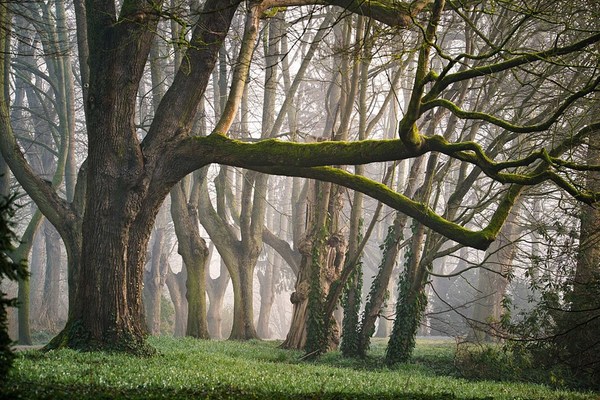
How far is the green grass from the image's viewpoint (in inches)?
290

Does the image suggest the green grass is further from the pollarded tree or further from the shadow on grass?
the pollarded tree

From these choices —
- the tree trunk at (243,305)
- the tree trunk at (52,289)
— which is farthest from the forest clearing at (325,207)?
the tree trunk at (52,289)

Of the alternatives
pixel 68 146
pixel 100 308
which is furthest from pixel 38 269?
pixel 100 308

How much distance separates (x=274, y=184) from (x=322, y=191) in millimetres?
34521

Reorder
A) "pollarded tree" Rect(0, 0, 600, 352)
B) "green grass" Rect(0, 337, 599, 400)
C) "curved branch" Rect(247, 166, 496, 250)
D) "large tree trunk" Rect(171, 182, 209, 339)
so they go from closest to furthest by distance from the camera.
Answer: "green grass" Rect(0, 337, 599, 400) → "curved branch" Rect(247, 166, 496, 250) → "pollarded tree" Rect(0, 0, 600, 352) → "large tree trunk" Rect(171, 182, 209, 339)

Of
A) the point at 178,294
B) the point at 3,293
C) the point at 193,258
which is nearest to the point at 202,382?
the point at 3,293

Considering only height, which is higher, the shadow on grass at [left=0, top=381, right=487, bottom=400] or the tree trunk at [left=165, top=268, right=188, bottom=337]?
the tree trunk at [left=165, top=268, right=188, bottom=337]

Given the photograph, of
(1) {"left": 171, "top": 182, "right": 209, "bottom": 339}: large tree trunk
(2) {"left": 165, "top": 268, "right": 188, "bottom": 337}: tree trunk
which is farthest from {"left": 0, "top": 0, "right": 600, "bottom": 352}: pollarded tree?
(2) {"left": 165, "top": 268, "right": 188, "bottom": 337}: tree trunk

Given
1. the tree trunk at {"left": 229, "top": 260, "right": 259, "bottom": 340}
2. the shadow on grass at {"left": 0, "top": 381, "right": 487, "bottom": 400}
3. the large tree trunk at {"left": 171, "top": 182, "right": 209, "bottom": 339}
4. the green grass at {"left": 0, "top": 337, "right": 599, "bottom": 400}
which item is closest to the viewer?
the shadow on grass at {"left": 0, "top": 381, "right": 487, "bottom": 400}

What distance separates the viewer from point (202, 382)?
9.00 meters

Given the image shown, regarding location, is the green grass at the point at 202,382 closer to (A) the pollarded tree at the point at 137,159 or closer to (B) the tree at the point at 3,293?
(B) the tree at the point at 3,293

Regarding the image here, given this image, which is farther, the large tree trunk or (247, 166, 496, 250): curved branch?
the large tree trunk

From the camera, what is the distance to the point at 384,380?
36.9 feet

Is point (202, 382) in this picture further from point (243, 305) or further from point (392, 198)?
point (243, 305)
